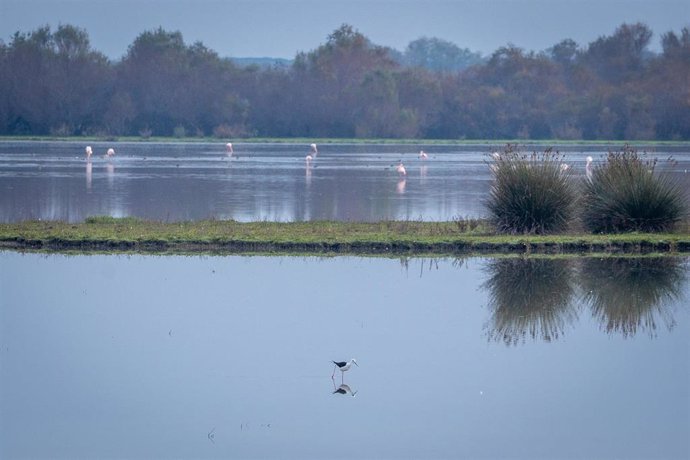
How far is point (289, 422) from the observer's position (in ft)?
36.1

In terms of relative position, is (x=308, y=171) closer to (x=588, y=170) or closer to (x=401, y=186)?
(x=401, y=186)

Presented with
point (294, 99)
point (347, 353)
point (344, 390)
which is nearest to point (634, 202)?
point (347, 353)

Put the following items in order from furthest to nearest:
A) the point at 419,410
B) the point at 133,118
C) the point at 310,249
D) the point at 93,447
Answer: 1. the point at 133,118
2. the point at 310,249
3. the point at 419,410
4. the point at 93,447

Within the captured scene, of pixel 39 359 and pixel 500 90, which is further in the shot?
pixel 500 90

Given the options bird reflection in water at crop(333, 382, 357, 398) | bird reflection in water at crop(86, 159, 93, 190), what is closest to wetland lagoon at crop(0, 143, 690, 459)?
bird reflection in water at crop(333, 382, 357, 398)

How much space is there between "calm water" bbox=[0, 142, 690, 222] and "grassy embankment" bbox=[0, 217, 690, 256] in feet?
14.6

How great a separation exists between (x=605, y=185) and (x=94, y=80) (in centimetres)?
7412

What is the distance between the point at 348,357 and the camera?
13.1 metres

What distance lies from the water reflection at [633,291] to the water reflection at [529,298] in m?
0.35

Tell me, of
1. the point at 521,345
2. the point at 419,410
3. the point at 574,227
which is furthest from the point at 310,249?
the point at 419,410

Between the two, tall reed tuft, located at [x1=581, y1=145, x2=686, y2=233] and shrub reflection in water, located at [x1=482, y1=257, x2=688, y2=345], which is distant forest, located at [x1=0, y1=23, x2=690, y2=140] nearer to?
tall reed tuft, located at [x1=581, y1=145, x2=686, y2=233]

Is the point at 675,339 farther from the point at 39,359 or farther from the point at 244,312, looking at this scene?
the point at 39,359

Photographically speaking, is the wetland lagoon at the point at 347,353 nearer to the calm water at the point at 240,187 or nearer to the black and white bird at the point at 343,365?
the black and white bird at the point at 343,365

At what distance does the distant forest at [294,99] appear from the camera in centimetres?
8912
